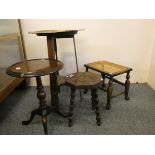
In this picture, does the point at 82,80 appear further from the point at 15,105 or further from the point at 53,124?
the point at 15,105

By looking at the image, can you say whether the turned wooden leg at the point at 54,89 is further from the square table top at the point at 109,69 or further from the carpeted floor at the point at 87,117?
the square table top at the point at 109,69

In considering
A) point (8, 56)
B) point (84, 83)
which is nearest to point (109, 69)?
point (84, 83)

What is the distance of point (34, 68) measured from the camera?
1503 millimetres

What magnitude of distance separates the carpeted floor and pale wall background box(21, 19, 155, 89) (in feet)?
1.75

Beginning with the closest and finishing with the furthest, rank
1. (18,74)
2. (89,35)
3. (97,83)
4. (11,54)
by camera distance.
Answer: (18,74), (97,83), (11,54), (89,35)

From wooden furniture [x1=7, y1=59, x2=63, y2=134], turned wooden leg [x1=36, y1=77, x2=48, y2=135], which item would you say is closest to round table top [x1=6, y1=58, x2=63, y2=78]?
wooden furniture [x1=7, y1=59, x2=63, y2=134]

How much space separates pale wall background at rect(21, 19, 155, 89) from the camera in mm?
2623

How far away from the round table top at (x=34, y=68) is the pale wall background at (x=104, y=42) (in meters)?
1.07

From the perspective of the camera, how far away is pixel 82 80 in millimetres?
1783

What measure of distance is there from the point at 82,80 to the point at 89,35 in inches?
45.3

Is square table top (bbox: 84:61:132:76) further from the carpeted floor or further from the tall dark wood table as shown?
the tall dark wood table

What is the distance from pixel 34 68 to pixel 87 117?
2.86 feet

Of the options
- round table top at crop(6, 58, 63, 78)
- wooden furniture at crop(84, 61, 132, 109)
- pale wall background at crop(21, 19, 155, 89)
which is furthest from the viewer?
pale wall background at crop(21, 19, 155, 89)
